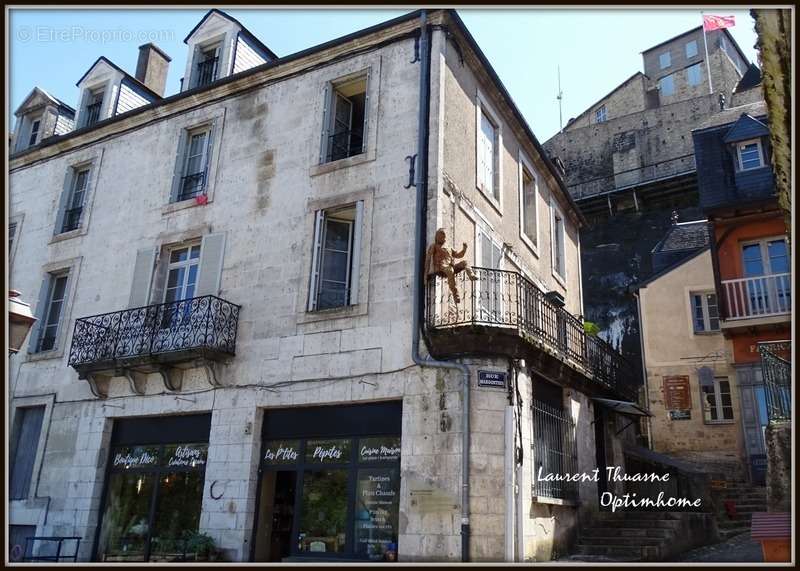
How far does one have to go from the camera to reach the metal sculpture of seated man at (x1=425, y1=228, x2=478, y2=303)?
392 inches

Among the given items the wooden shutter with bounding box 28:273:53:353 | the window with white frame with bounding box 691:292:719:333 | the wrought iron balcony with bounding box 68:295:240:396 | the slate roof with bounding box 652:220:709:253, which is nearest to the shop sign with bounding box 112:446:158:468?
the wrought iron balcony with bounding box 68:295:240:396

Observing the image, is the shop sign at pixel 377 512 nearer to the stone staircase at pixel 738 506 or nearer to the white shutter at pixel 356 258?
the white shutter at pixel 356 258

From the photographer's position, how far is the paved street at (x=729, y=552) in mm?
9523

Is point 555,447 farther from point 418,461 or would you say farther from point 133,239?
point 133,239

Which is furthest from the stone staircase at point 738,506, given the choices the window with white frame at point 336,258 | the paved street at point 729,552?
the window with white frame at point 336,258

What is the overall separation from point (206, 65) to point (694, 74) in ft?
112

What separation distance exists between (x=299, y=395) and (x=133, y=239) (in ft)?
18.1

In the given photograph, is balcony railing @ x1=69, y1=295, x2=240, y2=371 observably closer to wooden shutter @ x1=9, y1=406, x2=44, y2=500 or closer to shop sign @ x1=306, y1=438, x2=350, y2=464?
wooden shutter @ x1=9, y1=406, x2=44, y2=500

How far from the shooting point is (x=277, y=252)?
38.3 feet

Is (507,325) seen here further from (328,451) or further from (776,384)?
(776,384)

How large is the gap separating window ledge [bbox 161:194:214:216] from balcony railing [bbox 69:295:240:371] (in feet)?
6.87

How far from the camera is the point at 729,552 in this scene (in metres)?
10.3

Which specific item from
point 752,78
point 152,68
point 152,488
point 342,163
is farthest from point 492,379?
point 752,78

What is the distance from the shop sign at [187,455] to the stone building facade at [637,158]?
20.2 meters
